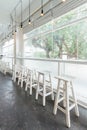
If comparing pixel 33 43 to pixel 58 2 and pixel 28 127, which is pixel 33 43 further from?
pixel 28 127

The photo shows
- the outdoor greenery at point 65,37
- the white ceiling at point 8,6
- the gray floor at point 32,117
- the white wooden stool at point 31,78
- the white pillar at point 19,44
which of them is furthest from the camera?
the white pillar at point 19,44

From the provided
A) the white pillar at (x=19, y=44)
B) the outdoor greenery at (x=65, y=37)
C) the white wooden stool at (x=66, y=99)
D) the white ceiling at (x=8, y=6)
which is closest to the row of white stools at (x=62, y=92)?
the white wooden stool at (x=66, y=99)

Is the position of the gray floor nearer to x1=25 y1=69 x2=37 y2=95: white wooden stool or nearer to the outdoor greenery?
x1=25 y1=69 x2=37 y2=95: white wooden stool

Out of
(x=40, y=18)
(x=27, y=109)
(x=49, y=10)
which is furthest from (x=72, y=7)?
(x=27, y=109)

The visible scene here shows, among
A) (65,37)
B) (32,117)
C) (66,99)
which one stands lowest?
(32,117)

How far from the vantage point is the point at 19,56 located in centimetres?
713

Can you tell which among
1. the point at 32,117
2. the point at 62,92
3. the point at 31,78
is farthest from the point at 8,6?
the point at 32,117

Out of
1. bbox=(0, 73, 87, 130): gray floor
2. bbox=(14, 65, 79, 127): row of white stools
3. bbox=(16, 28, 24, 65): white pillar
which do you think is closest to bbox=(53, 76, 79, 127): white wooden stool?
bbox=(14, 65, 79, 127): row of white stools

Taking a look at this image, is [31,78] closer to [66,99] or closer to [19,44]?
[66,99]

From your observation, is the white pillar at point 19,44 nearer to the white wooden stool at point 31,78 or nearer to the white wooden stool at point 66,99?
the white wooden stool at point 31,78

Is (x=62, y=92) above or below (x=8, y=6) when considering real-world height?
below

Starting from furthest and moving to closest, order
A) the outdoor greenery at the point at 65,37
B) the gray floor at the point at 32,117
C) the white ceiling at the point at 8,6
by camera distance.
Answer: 1. the white ceiling at the point at 8,6
2. the outdoor greenery at the point at 65,37
3. the gray floor at the point at 32,117

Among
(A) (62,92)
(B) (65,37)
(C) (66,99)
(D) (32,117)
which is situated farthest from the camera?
(B) (65,37)

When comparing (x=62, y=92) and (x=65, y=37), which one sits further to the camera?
(x=65, y=37)
